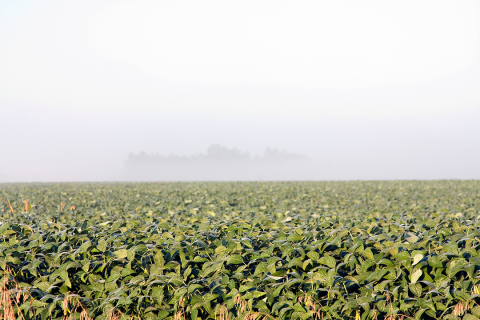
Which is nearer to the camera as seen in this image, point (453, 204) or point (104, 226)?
point (104, 226)

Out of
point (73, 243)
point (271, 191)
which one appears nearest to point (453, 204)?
point (271, 191)

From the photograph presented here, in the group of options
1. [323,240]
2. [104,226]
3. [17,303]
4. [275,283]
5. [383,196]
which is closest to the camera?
[275,283]

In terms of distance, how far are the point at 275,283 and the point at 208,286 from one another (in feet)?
2.42

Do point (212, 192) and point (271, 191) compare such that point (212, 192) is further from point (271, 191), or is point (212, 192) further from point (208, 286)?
point (208, 286)

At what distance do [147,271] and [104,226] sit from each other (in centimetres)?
233

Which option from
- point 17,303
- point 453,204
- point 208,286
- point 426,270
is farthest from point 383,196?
point 17,303

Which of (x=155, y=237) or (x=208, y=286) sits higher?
(x=155, y=237)

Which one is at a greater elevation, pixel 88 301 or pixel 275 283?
pixel 275 283

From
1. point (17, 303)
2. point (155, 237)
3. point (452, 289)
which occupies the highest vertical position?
point (155, 237)

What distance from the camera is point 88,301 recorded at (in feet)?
12.8

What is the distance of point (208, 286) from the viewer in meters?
3.81

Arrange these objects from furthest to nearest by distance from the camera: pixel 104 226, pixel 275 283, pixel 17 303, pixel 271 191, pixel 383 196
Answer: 1. pixel 271 191
2. pixel 383 196
3. pixel 104 226
4. pixel 17 303
5. pixel 275 283

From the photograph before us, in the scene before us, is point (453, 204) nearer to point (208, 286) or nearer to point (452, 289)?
point (452, 289)

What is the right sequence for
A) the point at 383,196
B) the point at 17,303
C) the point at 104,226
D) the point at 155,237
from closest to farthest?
1. the point at 17,303
2. the point at 155,237
3. the point at 104,226
4. the point at 383,196
